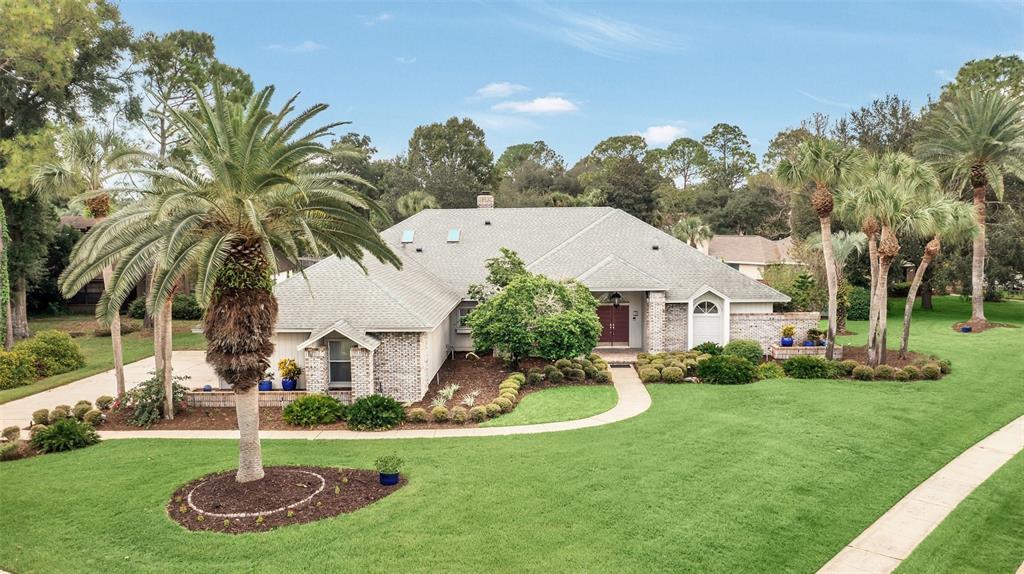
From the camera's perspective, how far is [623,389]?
805 inches

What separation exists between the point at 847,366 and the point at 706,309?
18.2 feet

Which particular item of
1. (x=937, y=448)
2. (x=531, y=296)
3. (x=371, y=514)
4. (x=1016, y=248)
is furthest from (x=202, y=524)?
(x=1016, y=248)

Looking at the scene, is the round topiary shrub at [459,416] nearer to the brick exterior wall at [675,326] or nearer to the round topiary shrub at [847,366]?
the brick exterior wall at [675,326]

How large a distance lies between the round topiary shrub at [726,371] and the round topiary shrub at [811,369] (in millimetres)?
Answer: 1619

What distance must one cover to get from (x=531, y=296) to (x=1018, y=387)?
15.7 metres

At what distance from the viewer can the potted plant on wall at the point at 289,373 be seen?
1891 cm

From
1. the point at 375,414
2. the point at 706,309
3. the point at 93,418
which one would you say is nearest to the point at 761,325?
the point at 706,309

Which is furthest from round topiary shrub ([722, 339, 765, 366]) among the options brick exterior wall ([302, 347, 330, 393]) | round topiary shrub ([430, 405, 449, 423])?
brick exterior wall ([302, 347, 330, 393])

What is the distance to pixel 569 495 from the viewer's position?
11.6 m

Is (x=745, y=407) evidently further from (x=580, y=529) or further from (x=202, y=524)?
(x=202, y=524)

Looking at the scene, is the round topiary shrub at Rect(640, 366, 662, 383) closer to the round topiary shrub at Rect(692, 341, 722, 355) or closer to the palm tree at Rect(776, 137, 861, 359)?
the round topiary shrub at Rect(692, 341, 722, 355)

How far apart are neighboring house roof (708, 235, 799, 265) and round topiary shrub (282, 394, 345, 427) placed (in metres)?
39.5

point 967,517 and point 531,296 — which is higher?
point 531,296

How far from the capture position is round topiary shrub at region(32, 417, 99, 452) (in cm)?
1498
